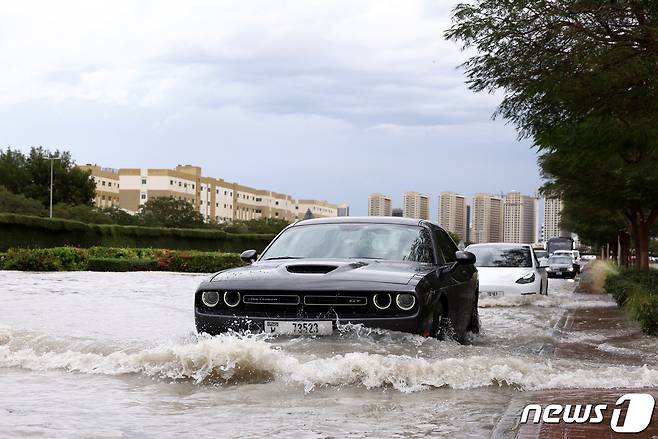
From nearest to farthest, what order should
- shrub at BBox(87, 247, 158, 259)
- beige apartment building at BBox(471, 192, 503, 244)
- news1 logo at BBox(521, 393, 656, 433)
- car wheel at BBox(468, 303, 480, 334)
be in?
news1 logo at BBox(521, 393, 656, 433) < car wheel at BBox(468, 303, 480, 334) < shrub at BBox(87, 247, 158, 259) < beige apartment building at BBox(471, 192, 503, 244)

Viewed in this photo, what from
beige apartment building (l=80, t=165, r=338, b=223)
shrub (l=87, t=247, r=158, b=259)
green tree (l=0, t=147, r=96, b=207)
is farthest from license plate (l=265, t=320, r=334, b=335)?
beige apartment building (l=80, t=165, r=338, b=223)

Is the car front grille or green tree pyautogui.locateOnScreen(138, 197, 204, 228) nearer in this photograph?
the car front grille

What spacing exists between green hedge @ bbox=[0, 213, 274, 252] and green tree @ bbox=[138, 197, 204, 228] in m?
40.6

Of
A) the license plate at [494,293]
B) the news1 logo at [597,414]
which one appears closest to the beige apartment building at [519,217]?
the license plate at [494,293]

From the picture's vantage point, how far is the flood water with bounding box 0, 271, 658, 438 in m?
6.14

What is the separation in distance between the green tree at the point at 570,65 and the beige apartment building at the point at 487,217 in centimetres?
→ 6709

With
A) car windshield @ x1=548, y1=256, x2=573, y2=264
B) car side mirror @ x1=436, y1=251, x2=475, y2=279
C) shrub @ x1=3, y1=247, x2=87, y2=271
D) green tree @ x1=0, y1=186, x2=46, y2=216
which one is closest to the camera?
car side mirror @ x1=436, y1=251, x2=475, y2=279

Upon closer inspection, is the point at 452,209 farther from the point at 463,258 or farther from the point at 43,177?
the point at 463,258

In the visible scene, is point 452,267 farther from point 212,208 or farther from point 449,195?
point 212,208

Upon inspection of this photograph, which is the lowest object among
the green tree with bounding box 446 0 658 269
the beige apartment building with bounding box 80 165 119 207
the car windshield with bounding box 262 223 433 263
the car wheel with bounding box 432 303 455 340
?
the car wheel with bounding box 432 303 455 340

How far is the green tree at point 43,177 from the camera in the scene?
3538 inches

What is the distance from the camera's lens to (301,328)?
823cm

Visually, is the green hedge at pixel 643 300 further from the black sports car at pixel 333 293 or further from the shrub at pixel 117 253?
the shrub at pixel 117 253

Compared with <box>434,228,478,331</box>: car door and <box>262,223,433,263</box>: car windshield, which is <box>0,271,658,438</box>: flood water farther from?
<box>262,223,433,263</box>: car windshield
